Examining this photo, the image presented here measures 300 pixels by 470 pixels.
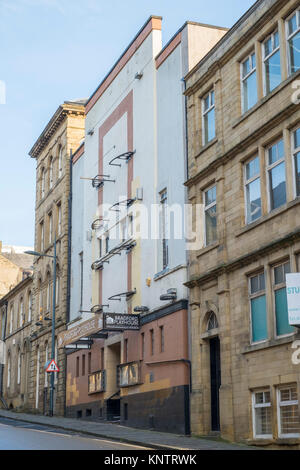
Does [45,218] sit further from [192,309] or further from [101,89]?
[192,309]

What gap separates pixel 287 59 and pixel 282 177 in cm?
337

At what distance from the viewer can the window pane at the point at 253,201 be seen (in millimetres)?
22031

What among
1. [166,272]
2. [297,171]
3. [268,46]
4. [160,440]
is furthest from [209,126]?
[160,440]

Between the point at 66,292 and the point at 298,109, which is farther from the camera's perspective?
the point at 66,292

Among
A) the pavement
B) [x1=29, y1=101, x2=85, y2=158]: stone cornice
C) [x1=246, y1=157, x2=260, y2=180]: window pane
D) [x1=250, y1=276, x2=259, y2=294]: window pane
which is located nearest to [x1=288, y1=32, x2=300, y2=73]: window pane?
[x1=246, y1=157, x2=260, y2=180]: window pane

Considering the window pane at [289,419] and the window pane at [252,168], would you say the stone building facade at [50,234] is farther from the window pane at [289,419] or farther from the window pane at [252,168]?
the window pane at [289,419]

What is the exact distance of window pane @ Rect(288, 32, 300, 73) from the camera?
2061 cm

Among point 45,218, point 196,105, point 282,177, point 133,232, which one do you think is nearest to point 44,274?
point 45,218

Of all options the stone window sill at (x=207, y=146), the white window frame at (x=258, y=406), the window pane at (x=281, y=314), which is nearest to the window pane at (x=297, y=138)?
the window pane at (x=281, y=314)

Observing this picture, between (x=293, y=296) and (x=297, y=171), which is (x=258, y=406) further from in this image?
(x=297, y=171)

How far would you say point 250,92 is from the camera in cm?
2327

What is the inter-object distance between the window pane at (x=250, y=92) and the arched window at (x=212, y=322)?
22.4 ft

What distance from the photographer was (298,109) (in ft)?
65.7
